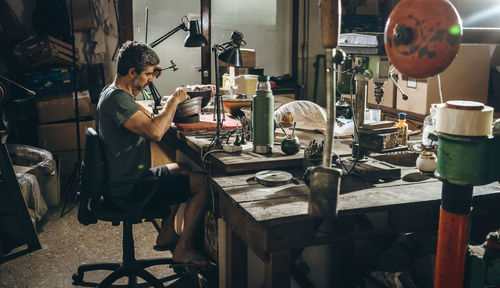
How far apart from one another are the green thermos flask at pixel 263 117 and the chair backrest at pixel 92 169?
733 mm

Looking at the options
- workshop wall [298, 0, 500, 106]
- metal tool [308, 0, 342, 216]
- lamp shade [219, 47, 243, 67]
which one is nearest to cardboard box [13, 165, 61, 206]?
lamp shade [219, 47, 243, 67]

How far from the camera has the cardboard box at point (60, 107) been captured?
462cm

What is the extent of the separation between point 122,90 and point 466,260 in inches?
68.7

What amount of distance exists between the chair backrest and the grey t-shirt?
0.09m

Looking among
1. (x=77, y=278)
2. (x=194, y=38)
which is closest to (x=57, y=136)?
(x=194, y=38)

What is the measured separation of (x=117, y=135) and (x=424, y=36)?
164cm

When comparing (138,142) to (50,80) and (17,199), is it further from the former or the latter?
(50,80)

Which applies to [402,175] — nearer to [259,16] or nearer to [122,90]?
[122,90]

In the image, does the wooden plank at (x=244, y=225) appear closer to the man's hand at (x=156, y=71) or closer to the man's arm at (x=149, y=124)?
the man's arm at (x=149, y=124)

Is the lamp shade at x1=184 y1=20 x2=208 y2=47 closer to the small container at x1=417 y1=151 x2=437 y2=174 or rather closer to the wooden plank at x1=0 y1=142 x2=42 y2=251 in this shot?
the wooden plank at x1=0 y1=142 x2=42 y2=251

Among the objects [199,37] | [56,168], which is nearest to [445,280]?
[199,37]

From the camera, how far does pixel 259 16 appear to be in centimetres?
627

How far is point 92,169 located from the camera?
2174mm

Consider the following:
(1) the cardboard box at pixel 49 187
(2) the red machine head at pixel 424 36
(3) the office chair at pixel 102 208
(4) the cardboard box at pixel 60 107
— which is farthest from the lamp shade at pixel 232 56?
(4) the cardboard box at pixel 60 107
